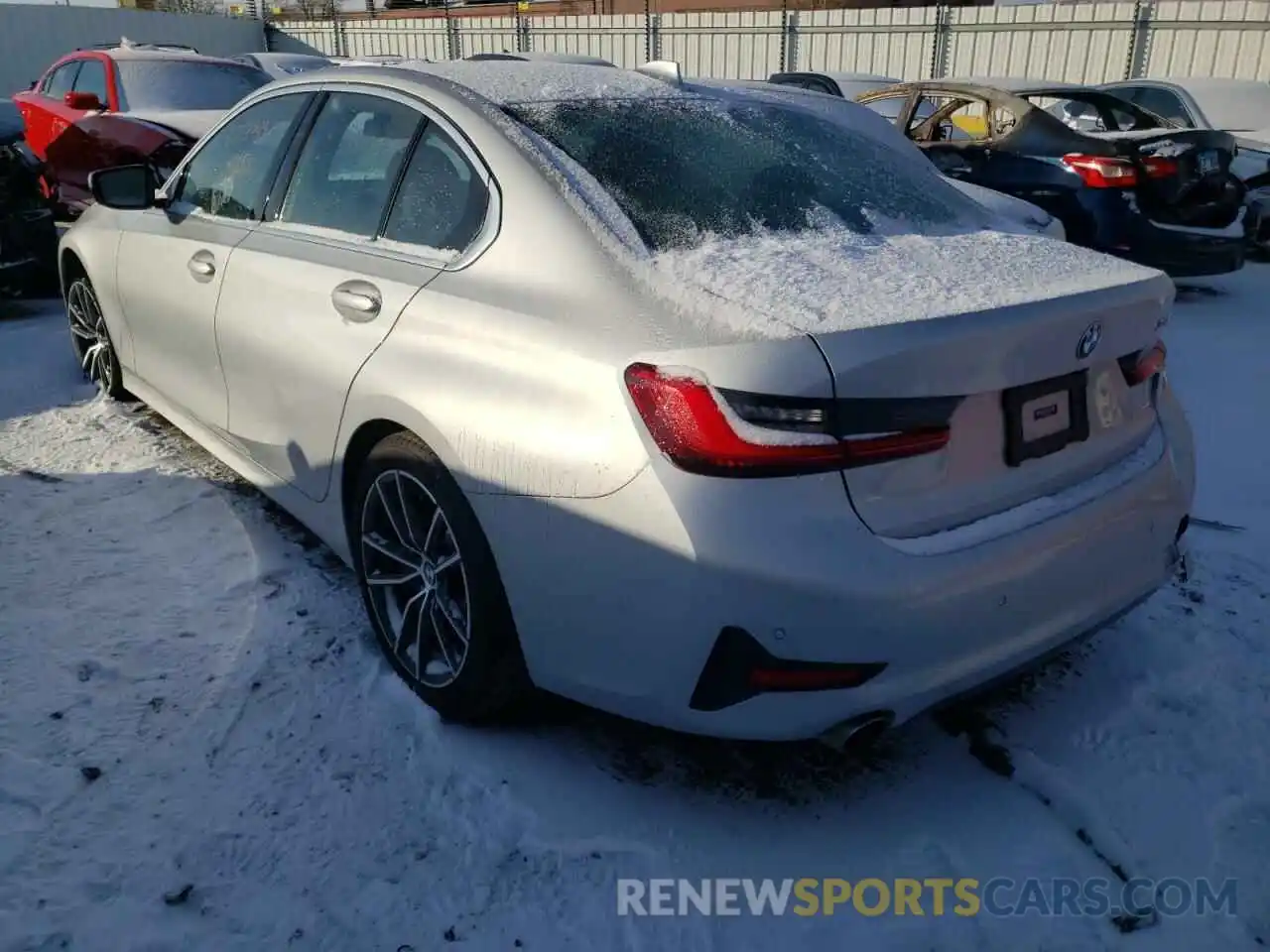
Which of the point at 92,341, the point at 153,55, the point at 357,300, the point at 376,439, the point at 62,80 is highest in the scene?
the point at 153,55

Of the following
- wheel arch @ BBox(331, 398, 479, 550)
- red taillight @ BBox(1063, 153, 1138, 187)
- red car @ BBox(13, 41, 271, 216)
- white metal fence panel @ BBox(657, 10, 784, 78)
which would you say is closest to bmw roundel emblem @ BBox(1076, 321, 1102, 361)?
wheel arch @ BBox(331, 398, 479, 550)

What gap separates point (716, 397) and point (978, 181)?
636 cm

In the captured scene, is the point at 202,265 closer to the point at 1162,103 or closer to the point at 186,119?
the point at 186,119

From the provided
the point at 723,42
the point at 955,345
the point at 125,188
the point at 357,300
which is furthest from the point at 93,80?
the point at 723,42

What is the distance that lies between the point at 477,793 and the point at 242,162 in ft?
7.78

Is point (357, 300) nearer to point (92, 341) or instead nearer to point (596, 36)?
point (92, 341)

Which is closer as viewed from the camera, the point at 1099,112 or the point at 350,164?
the point at 350,164

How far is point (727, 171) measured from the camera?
2691mm

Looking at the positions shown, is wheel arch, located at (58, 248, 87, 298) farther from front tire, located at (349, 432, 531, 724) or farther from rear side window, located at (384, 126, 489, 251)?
front tire, located at (349, 432, 531, 724)

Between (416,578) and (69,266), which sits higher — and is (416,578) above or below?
below

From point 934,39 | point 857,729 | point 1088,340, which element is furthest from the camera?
point 934,39

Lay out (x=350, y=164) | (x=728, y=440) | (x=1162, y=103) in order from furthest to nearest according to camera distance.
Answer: (x=1162, y=103) → (x=350, y=164) → (x=728, y=440)

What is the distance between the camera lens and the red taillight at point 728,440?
6.27 ft

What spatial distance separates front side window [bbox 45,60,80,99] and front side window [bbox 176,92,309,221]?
656 centimetres
